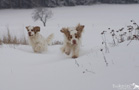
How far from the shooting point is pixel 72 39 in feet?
11.1

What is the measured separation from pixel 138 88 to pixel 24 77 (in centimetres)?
118

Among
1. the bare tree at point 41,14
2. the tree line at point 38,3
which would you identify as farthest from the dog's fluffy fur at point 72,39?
the tree line at point 38,3

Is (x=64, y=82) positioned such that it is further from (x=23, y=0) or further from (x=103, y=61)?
(x=23, y=0)

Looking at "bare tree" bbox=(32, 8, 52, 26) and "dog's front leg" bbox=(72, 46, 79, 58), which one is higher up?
"dog's front leg" bbox=(72, 46, 79, 58)

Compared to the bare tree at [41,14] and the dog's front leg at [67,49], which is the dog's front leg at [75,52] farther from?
the bare tree at [41,14]

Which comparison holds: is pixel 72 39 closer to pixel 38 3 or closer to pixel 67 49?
pixel 67 49

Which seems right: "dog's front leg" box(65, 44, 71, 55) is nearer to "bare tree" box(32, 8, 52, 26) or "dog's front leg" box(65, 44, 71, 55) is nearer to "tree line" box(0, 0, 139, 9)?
"bare tree" box(32, 8, 52, 26)

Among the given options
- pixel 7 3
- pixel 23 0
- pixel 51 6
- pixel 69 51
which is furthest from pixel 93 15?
pixel 69 51

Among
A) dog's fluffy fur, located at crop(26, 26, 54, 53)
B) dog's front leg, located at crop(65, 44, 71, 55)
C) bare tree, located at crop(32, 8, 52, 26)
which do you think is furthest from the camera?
bare tree, located at crop(32, 8, 52, 26)

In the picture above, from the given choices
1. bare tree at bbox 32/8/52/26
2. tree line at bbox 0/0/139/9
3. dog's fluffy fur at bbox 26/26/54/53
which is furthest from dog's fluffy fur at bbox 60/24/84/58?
tree line at bbox 0/0/139/9

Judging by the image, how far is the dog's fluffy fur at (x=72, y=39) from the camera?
11.2 ft

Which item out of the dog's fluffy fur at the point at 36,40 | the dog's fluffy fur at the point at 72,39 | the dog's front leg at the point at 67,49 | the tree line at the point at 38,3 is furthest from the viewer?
the tree line at the point at 38,3

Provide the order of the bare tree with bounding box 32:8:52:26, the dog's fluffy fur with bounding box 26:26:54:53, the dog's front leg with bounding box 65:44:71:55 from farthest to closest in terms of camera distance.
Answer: the bare tree with bounding box 32:8:52:26 → the dog's fluffy fur with bounding box 26:26:54:53 → the dog's front leg with bounding box 65:44:71:55

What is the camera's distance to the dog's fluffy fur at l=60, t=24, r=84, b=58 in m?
3.43
